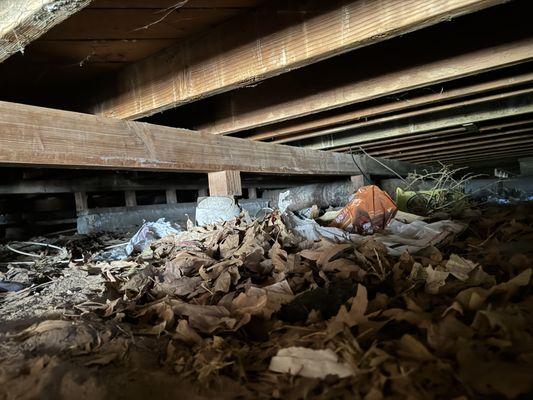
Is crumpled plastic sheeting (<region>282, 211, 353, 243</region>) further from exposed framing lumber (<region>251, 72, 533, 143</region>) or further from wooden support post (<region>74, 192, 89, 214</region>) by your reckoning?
wooden support post (<region>74, 192, 89, 214</region>)

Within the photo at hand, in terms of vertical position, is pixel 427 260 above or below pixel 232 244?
below

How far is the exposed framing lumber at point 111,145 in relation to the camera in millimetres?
1354

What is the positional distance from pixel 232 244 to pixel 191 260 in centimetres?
25

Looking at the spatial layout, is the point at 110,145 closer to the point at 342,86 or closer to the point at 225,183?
the point at 225,183

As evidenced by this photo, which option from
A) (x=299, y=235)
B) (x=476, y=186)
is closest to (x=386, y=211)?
(x=299, y=235)

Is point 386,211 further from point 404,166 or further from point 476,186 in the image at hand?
→ point 476,186

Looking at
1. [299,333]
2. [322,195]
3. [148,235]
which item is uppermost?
[322,195]

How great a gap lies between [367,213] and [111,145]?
1640 millimetres

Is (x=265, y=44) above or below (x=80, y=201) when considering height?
above

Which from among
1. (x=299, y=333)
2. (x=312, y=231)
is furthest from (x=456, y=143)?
(x=299, y=333)

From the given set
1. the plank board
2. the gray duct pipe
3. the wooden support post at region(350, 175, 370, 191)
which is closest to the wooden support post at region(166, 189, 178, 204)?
the gray duct pipe

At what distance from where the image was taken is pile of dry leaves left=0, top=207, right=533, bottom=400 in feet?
2.37

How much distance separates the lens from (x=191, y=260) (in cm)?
167

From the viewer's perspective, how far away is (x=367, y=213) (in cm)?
228
